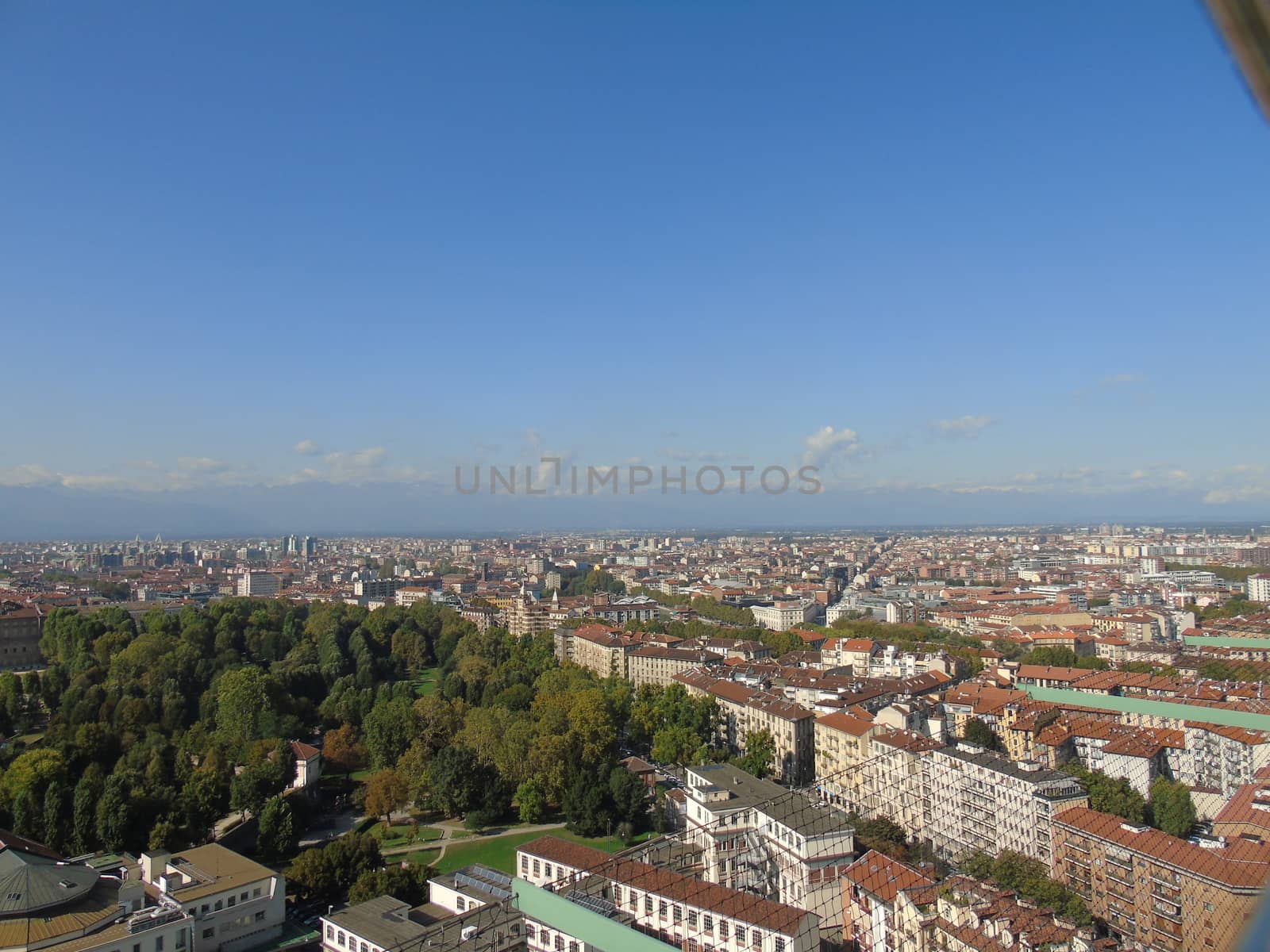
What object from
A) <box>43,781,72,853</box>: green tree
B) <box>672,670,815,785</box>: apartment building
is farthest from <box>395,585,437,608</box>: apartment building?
<box>43,781,72,853</box>: green tree

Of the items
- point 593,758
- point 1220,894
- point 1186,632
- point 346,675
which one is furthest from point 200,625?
point 1186,632

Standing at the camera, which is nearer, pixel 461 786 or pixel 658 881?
pixel 658 881

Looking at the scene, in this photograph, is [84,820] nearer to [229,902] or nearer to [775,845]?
[229,902]

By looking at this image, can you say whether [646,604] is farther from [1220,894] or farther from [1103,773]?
[1220,894]

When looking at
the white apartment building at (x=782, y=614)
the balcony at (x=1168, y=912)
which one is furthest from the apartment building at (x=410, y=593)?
the balcony at (x=1168, y=912)

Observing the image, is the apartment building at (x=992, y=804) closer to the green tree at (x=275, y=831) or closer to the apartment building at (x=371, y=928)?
the apartment building at (x=371, y=928)

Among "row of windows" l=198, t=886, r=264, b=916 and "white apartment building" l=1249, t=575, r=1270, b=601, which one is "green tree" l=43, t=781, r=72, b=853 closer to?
"row of windows" l=198, t=886, r=264, b=916

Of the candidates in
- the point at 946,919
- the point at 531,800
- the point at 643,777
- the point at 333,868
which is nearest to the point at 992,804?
the point at 946,919

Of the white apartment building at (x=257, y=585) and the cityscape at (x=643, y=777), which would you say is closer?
the cityscape at (x=643, y=777)
